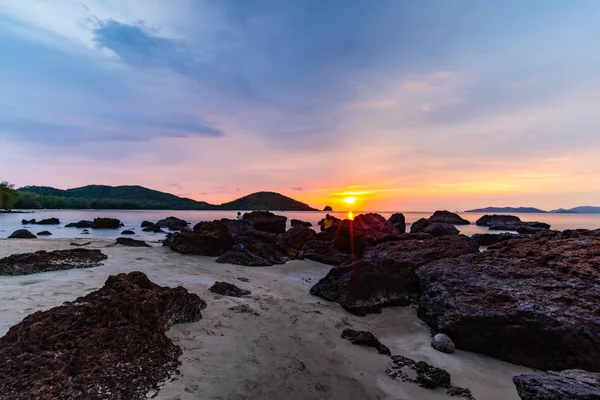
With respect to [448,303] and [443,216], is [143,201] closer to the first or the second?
[443,216]

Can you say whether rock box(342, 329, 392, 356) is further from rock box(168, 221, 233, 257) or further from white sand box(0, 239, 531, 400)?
rock box(168, 221, 233, 257)

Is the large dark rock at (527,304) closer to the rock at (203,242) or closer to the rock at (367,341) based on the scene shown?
the rock at (367,341)

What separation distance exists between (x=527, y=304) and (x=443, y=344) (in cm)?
200

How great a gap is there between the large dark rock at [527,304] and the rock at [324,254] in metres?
7.11

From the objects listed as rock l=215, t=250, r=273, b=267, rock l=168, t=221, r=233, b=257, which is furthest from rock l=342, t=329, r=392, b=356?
rock l=168, t=221, r=233, b=257

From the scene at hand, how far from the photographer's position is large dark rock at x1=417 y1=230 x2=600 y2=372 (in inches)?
232

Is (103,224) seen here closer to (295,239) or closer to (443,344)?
(295,239)

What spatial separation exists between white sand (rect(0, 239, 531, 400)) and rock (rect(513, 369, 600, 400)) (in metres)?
1.12

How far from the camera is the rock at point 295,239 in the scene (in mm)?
19902

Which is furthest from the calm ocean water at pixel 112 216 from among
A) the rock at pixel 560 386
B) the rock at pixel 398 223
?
the rock at pixel 560 386

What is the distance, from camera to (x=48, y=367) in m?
3.75

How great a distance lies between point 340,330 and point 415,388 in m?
2.24

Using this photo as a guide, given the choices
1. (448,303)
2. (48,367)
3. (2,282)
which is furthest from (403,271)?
(2,282)

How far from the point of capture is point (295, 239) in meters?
20.9
